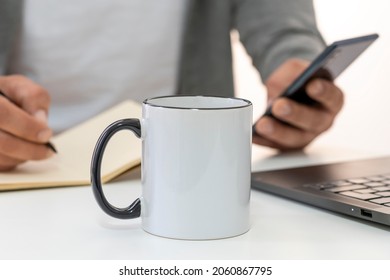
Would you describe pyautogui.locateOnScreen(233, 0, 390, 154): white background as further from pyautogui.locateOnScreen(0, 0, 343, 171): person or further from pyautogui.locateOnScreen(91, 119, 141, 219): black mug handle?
pyautogui.locateOnScreen(91, 119, 141, 219): black mug handle

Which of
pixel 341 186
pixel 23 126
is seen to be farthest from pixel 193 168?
pixel 23 126

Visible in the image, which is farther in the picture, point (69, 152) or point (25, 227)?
point (69, 152)

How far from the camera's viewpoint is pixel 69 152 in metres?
0.91

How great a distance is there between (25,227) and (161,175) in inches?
6.0

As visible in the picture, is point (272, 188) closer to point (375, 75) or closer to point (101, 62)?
point (101, 62)

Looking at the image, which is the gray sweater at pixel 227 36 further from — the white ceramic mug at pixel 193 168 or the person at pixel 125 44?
the white ceramic mug at pixel 193 168

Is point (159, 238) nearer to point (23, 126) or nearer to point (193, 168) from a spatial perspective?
point (193, 168)

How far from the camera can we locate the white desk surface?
540 millimetres

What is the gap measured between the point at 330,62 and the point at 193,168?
1.11 feet

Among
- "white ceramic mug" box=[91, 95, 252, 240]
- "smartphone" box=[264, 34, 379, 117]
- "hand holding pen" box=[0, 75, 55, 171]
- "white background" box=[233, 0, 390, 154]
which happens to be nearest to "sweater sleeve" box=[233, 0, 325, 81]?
"smartphone" box=[264, 34, 379, 117]

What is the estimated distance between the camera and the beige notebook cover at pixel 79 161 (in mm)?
778

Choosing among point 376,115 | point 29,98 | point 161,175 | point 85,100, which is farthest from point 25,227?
point 376,115
